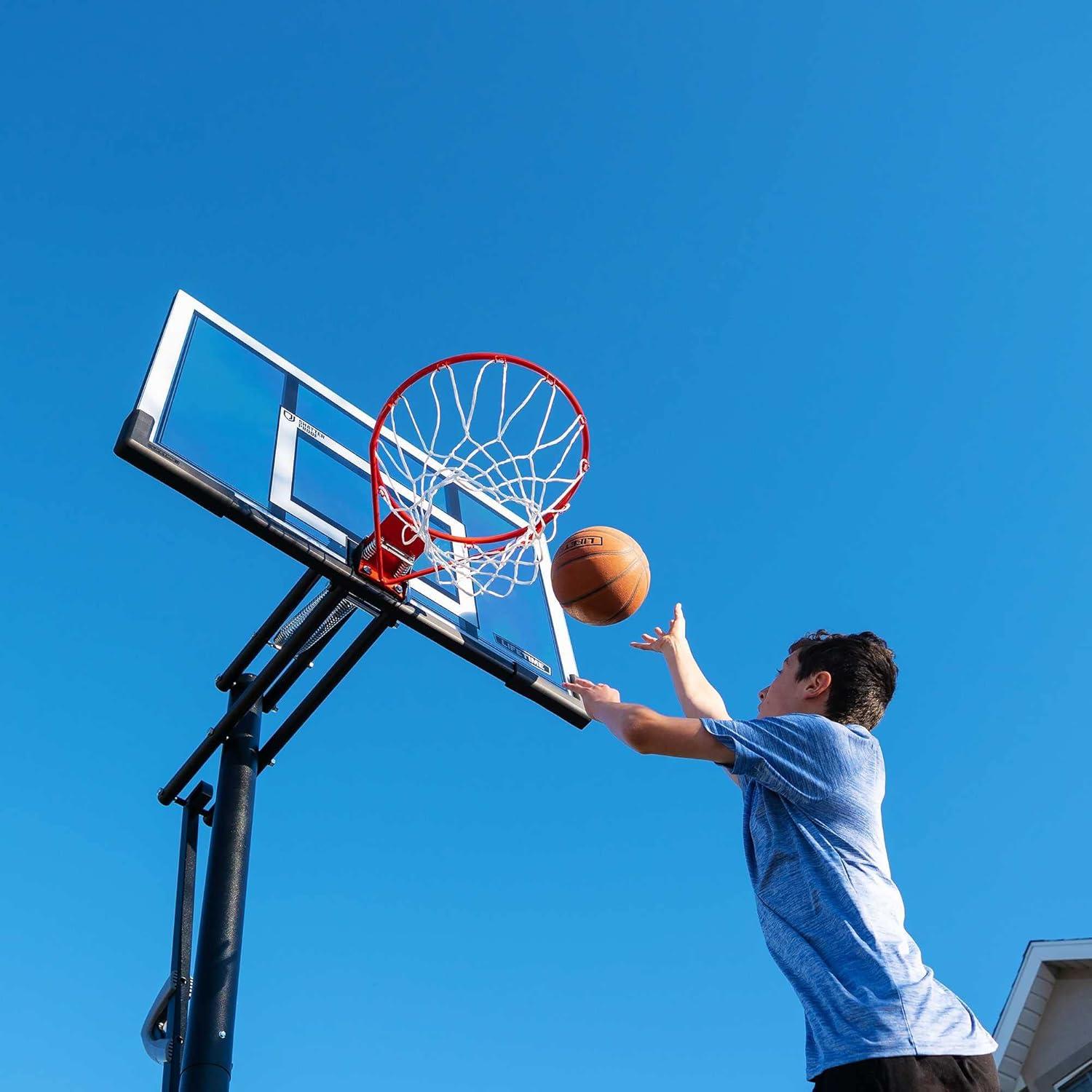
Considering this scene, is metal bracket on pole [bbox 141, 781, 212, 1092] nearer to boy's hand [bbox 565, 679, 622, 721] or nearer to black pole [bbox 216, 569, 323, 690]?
black pole [bbox 216, 569, 323, 690]

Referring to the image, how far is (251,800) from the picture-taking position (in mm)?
6559

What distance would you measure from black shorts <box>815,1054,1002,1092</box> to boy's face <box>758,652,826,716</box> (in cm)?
111

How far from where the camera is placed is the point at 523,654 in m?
7.07

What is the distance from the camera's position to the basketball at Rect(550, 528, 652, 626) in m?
5.59

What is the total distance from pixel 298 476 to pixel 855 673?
12.7ft

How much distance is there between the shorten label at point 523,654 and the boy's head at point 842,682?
3405 millimetres

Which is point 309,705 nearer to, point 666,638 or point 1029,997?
point 666,638

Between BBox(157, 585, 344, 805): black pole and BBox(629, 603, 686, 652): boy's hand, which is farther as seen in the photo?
BBox(157, 585, 344, 805): black pole

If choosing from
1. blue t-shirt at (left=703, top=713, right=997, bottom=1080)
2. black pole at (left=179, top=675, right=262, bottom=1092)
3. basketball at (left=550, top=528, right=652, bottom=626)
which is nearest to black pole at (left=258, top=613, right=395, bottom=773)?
black pole at (left=179, top=675, right=262, bottom=1092)

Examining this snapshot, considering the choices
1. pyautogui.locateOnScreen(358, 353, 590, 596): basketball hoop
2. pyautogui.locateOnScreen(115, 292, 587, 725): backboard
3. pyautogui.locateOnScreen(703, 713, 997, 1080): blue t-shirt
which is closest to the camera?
pyautogui.locateOnScreen(703, 713, 997, 1080): blue t-shirt

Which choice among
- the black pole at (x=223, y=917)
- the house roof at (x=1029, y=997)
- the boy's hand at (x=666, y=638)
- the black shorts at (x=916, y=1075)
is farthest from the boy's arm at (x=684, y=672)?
the house roof at (x=1029, y=997)

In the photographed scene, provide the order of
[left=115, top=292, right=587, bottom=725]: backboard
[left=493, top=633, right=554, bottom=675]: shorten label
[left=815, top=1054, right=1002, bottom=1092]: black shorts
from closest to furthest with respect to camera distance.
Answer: [left=815, top=1054, right=1002, bottom=1092]: black shorts → [left=115, top=292, right=587, bottom=725]: backboard → [left=493, top=633, right=554, bottom=675]: shorten label

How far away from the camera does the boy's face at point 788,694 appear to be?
354 cm

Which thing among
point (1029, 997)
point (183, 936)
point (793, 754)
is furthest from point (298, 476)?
point (1029, 997)
